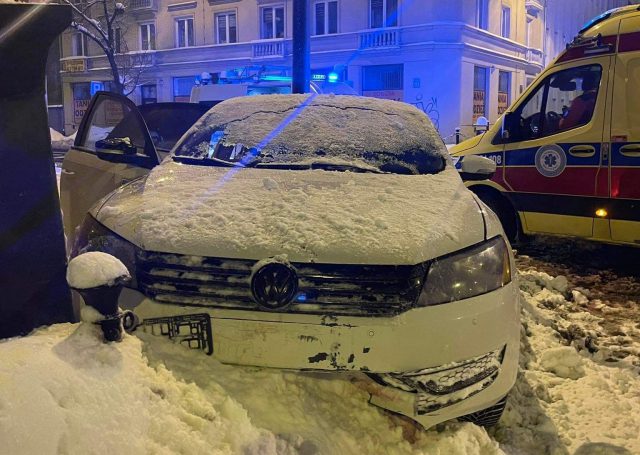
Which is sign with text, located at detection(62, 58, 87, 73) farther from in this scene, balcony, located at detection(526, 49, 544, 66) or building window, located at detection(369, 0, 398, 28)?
balcony, located at detection(526, 49, 544, 66)

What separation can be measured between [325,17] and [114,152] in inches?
1009

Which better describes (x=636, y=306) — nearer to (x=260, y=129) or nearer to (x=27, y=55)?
(x=260, y=129)

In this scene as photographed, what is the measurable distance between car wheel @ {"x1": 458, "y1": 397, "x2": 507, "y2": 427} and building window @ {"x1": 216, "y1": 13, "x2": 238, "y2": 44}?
30786mm

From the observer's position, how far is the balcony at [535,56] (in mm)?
31709

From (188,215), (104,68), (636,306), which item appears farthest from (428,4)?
(188,215)

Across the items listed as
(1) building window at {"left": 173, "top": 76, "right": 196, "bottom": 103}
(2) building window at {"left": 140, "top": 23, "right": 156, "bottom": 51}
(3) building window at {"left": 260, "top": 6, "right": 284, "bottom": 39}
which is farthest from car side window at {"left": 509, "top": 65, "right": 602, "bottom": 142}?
(2) building window at {"left": 140, "top": 23, "right": 156, "bottom": 51}

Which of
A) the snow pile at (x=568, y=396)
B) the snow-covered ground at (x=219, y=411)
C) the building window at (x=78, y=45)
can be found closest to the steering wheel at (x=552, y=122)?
the snow pile at (x=568, y=396)

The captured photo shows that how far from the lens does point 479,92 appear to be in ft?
89.1

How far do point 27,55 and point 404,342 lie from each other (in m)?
1.81

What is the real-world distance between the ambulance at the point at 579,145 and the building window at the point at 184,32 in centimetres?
2865

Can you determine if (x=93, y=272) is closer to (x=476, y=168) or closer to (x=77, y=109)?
(x=476, y=168)

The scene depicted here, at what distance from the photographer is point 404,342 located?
2.38 metres

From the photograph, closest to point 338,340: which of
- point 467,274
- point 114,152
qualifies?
point 467,274

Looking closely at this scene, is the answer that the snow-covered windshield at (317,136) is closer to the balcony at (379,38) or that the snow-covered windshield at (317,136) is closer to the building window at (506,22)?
the balcony at (379,38)
